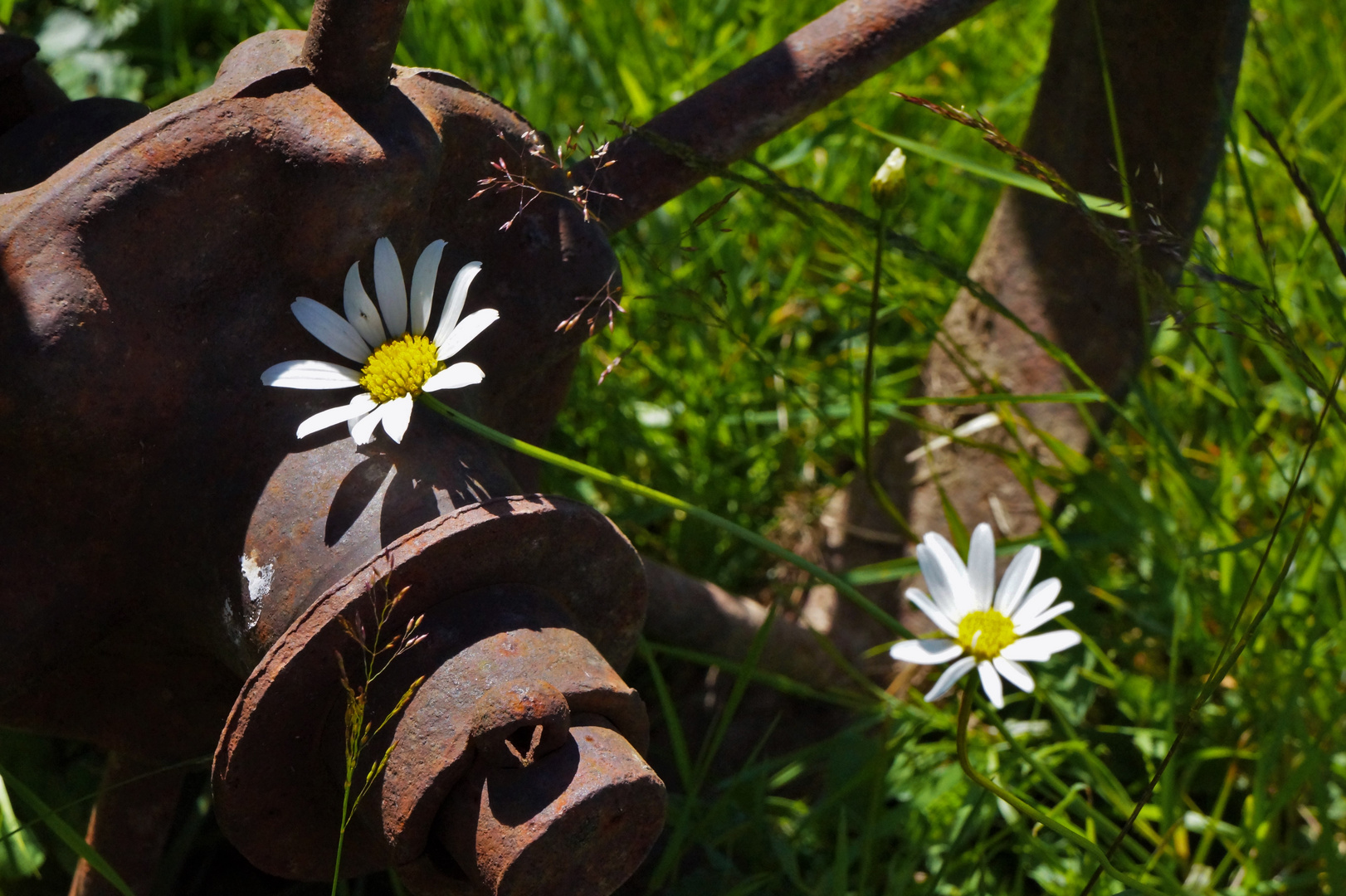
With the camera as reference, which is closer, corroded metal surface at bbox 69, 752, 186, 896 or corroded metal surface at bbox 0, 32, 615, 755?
corroded metal surface at bbox 0, 32, 615, 755

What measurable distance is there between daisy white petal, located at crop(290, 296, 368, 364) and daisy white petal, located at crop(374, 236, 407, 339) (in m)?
0.03

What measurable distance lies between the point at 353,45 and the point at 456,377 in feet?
1.04

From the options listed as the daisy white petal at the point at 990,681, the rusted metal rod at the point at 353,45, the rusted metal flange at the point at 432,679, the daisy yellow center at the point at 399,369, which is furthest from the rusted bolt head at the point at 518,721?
the rusted metal rod at the point at 353,45

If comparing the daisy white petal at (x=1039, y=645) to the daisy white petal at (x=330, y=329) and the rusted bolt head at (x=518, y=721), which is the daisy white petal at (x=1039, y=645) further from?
the daisy white petal at (x=330, y=329)

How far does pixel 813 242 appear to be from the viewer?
95.9 inches

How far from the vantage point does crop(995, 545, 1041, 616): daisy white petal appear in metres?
1.31

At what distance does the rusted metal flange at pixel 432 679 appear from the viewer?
98 centimetres

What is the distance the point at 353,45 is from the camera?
1.05m

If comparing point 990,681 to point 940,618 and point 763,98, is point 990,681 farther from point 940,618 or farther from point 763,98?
point 763,98

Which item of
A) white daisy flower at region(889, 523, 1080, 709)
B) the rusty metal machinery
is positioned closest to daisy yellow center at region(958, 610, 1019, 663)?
white daisy flower at region(889, 523, 1080, 709)

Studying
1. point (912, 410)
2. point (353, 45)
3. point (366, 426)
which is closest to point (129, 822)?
point (366, 426)

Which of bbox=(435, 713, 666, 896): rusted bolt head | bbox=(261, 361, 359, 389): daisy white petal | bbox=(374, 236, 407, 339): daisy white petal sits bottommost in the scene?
bbox=(435, 713, 666, 896): rusted bolt head

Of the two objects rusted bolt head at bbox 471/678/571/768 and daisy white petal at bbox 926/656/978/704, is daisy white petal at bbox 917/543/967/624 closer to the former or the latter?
daisy white petal at bbox 926/656/978/704

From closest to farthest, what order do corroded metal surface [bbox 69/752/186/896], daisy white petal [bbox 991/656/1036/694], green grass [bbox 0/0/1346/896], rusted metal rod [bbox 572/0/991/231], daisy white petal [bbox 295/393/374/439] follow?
daisy white petal [bbox 295/393/374/439]
daisy white petal [bbox 991/656/1036/694]
rusted metal rod [bbox 572/0/991/231]
corroded metal surface [bbox 69/752/186/896]
green grass [bbox 0/0/1346/896]
